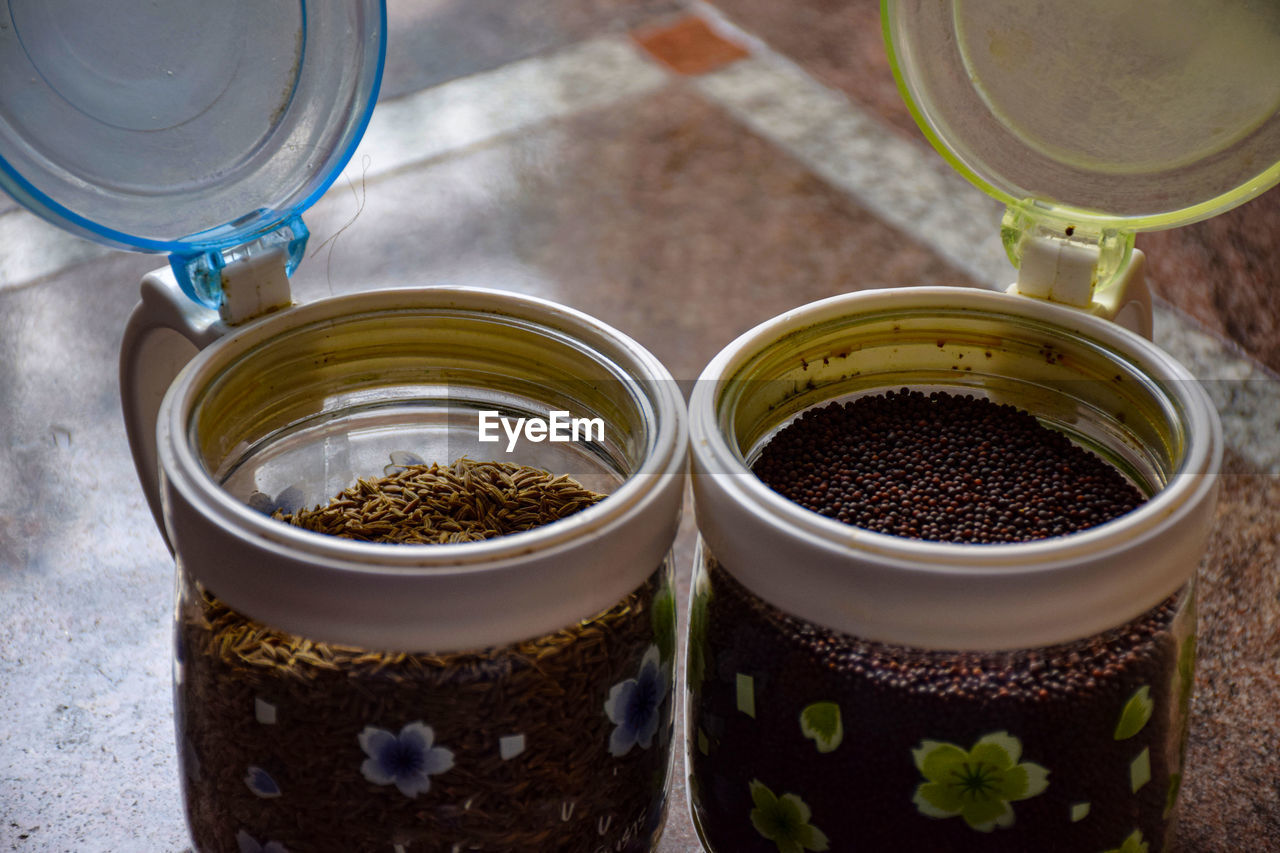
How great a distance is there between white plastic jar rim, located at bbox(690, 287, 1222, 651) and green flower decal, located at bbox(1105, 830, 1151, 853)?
5.4 inches

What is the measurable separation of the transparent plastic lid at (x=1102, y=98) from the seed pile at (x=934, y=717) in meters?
0.24

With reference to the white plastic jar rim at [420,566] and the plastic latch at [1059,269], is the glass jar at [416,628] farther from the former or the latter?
the plastic latch at [1059,269]

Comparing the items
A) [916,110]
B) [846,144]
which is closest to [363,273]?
[846,144]

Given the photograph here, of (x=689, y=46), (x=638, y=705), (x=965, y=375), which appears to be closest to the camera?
(x=638, y=705)

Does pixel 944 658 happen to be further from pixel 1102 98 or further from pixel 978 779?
pixel 1102 98

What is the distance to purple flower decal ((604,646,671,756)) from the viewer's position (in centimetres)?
66

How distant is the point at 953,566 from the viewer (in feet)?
1.87

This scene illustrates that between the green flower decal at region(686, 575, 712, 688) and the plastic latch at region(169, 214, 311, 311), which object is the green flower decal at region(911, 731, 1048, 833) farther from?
the plastic latch at region(169, 214, 311, 311)

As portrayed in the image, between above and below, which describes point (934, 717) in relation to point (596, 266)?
above

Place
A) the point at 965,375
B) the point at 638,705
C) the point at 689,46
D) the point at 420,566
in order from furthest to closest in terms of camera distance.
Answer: the point at 689,46 < the point at 965,375 < the point at 638,705 < the point at 420,566

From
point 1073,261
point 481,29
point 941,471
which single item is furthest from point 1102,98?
point 481,29

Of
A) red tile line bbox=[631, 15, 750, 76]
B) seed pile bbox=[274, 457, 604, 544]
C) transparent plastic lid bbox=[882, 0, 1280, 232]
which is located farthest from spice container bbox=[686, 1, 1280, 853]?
red tile line bbox=[631, 15, 750, 76]

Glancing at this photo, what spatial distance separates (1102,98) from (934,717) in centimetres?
36

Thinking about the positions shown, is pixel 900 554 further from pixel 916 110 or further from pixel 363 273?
pixel 363 273
